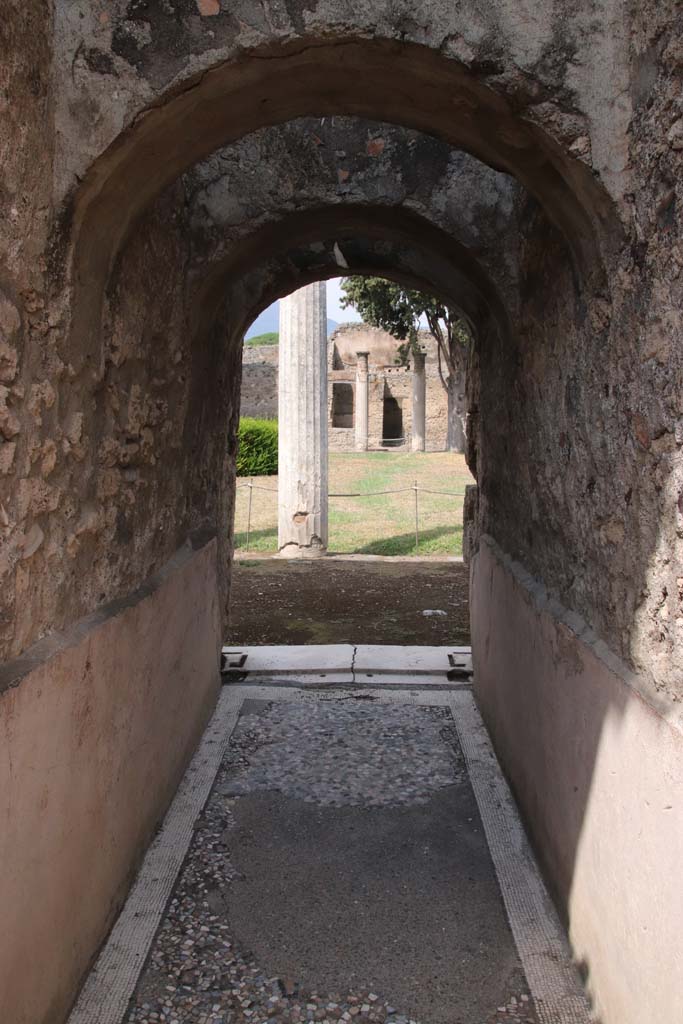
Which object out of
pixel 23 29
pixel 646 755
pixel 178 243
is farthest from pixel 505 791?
pixel 23 29

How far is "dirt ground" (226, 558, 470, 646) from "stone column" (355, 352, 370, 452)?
1734 centimetres

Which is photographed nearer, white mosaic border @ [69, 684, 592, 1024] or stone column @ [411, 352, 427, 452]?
white mosaic border @ [69, 684, 592, 1024]

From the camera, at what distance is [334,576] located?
948cm

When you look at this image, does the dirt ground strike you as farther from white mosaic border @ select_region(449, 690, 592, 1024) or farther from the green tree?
the green tree

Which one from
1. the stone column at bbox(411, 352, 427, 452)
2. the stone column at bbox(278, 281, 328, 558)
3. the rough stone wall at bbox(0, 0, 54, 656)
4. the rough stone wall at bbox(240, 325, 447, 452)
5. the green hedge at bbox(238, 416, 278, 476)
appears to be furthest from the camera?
the rough stone wall at bbox(240, 325, 447, 452)

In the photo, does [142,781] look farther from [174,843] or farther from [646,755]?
[646,755]

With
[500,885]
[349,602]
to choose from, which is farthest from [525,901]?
[349,602]

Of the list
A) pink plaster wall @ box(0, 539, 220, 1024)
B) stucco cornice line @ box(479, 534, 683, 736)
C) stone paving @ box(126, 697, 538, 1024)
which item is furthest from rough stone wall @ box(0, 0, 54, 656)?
stucco cornice line @ box(479, 534, 683, 736)

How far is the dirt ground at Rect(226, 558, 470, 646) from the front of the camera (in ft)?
22.0

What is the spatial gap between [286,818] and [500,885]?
993 millimetres

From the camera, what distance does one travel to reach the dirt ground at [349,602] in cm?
671

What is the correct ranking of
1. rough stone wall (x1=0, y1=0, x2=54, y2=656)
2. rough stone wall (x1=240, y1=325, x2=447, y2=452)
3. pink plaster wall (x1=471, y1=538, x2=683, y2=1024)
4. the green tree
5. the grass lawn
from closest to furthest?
1. pink plaster wall (x1=471, y1=538, x2=683, y2=1024)
2. rough stone wall (x1=0, y1=0, x2=54, y2=656)
3. the grass lawn
4. the green tree
5. rough stone wall (x1=240, y1=325, x2=447, y2=452)

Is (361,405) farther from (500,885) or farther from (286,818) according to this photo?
(500,885)

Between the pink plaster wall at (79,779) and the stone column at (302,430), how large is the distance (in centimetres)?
759
